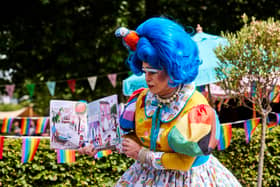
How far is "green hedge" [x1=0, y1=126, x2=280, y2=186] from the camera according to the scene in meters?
4.58

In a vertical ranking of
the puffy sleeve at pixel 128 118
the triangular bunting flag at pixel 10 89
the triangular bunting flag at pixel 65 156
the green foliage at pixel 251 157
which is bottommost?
the green foliage at pixel 251 157

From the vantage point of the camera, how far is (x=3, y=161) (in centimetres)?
459

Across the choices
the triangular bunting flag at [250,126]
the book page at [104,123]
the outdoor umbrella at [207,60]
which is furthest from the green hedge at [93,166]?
the book page at [104,123]

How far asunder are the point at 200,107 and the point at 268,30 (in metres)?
2.35

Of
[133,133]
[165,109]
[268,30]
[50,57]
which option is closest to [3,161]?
[133,133]

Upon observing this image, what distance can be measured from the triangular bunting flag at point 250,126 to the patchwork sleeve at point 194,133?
296 cm

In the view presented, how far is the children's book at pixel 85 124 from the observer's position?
2.31 metres

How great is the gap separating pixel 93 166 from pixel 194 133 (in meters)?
3.01

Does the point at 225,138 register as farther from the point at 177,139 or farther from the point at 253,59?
the point at 177,139

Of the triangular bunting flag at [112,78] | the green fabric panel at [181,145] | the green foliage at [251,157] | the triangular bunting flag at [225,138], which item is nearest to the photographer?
the green fabric panel at [181,145]

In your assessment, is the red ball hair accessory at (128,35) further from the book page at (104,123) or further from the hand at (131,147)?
the hand at (131,147)

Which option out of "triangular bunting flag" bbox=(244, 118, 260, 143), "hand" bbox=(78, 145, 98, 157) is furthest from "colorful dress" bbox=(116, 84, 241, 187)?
"triangular bunting flag" bbox=(244, 118, 260, 143)

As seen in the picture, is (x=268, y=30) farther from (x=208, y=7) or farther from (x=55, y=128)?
(x=208, y=7)

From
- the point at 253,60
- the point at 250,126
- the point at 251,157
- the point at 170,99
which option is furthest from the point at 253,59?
the point at 170,99
